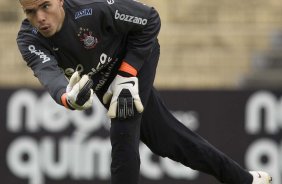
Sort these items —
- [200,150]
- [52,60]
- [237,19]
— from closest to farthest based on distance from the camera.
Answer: [52,60], [200,150], [237,19]

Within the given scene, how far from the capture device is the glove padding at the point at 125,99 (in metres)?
6.27

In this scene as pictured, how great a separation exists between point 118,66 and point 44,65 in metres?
0.64

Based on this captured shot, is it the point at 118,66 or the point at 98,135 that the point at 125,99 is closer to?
the point at 118,66

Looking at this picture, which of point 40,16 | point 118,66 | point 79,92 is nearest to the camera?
point 79,92

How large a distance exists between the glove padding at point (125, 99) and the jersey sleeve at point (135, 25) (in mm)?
136

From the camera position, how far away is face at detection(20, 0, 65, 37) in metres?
5.95

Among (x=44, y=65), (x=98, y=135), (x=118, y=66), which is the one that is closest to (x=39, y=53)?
(x=44, y=65)

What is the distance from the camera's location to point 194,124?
9.86 meters

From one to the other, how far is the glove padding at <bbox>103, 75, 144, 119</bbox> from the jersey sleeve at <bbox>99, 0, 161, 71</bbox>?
0.14 metres

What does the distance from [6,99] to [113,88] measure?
3.73 meters

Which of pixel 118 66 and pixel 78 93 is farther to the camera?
pixel 118 66

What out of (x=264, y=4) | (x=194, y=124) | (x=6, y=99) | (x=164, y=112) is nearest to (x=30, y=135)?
(x=6, y=99)

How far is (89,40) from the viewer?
623 cm

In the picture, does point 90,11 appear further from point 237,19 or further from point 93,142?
point 237,19
